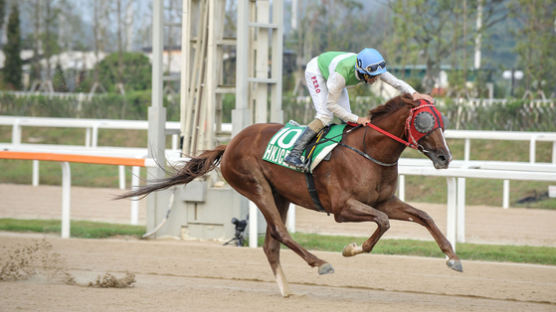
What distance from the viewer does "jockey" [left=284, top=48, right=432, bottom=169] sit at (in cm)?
483

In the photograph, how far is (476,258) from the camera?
6.81m

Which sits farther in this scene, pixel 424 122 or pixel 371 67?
pixel 371 67

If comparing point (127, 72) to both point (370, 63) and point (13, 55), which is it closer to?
point (13, 55)

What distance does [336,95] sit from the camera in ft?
16.4

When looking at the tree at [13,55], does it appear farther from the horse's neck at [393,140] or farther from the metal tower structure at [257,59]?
the horse's neck at [393,140]

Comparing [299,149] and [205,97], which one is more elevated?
[205,97]

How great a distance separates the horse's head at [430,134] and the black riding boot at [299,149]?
753 millimetres

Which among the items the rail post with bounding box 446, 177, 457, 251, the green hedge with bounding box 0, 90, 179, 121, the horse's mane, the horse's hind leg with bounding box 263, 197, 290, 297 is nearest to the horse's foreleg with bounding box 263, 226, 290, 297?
the horse's hind leg with bounding box 263, 197, 290, 297

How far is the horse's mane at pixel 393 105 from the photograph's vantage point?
483cm

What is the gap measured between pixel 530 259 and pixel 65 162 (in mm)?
4523

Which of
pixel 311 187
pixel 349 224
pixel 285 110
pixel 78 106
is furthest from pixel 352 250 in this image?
pixel 78 106

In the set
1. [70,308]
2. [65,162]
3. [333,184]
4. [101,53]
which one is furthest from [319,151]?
[101,53]

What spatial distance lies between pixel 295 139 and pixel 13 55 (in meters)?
17.5

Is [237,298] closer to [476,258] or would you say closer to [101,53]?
[476,258]
